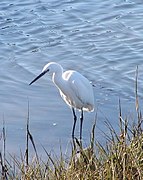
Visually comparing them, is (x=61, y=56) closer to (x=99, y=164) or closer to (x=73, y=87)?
(x=73, y=87)

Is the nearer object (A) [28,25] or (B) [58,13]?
(A) [28,25]

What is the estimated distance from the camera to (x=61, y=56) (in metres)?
10.9

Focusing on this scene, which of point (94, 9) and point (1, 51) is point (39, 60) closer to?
point (1, 51)

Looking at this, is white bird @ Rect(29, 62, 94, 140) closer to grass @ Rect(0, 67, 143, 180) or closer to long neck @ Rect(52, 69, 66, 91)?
long neck @ Rect(52, 69, 66, 91)

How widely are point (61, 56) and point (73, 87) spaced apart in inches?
87.5

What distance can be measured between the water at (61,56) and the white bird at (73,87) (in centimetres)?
14

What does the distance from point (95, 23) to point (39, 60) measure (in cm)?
236

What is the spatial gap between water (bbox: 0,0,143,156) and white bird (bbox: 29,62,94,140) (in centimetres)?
14

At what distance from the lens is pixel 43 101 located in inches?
341

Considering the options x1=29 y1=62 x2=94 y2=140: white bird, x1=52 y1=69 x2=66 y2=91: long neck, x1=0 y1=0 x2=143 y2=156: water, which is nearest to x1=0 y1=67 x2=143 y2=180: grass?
x1=0 y1=0 x2=143 y2=156: water

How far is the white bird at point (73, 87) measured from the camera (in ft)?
27.6

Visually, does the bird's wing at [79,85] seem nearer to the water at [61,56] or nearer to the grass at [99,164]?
the water at [61,56]

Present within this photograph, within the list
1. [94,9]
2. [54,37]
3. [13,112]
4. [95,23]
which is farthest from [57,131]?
[94,9]

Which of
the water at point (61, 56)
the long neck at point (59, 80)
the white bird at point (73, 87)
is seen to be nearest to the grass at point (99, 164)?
the water at point (61, 56)
